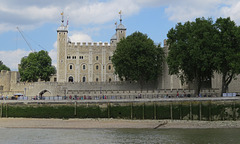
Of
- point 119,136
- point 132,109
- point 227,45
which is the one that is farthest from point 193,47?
point 119,136

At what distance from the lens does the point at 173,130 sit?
34094mm

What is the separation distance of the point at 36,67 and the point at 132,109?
1394 inches

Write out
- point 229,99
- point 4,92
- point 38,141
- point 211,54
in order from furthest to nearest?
point 4,92 < point 211,54 < point 229,99 < point 38,141

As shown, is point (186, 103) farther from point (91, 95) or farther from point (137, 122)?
point (91, 95)

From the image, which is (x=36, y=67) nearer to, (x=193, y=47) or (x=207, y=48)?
(x=193, y=47)

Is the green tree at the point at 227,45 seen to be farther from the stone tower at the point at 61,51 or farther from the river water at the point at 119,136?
the stone tower at the point at 61,51

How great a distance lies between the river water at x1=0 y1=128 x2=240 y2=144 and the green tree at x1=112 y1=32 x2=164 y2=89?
87.5 feet

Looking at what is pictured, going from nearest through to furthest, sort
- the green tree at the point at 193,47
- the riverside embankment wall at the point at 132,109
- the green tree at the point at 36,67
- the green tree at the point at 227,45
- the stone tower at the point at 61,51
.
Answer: the riverside embankment wall at the point at 132,109 < the green tree at the point at 227,45 < the green tree at the point at 193,47 < the green tree at the point at 36,67 < the stone tower at the point at 61,51

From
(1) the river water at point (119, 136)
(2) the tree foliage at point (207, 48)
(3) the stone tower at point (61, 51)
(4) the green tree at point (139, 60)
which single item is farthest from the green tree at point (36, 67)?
(1) the river water at point (119, 136)

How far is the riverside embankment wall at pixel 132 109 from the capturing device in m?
39.8

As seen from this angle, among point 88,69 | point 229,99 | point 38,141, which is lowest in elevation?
point 38,141

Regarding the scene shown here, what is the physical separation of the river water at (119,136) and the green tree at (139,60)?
26.7 metres

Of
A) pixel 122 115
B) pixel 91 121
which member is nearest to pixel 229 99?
pixel 122 115

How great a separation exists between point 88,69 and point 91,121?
38.1 metres
